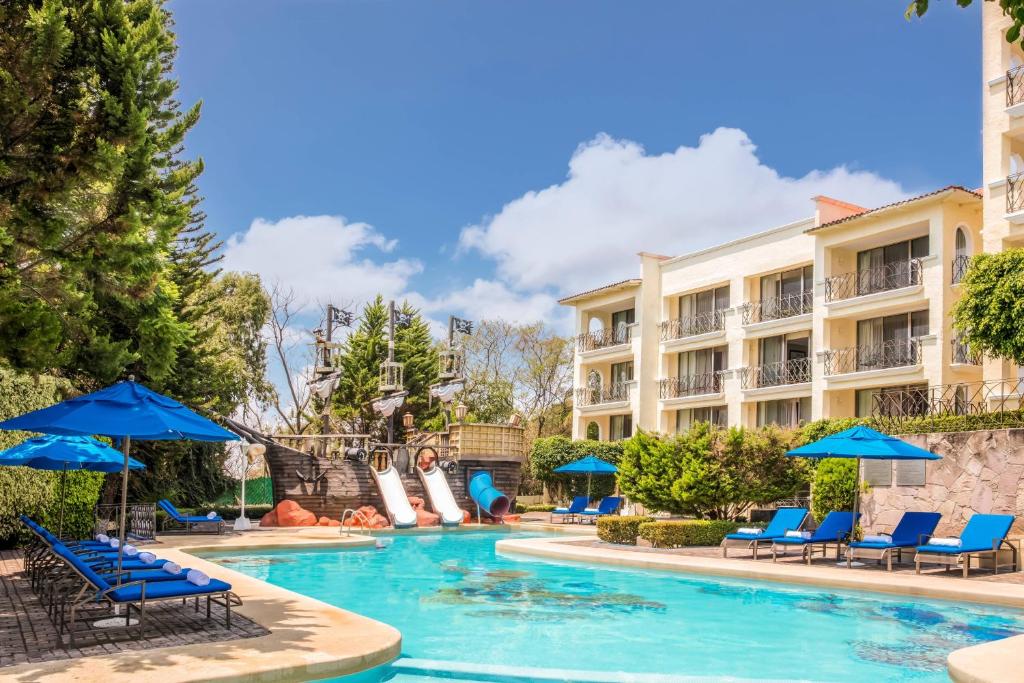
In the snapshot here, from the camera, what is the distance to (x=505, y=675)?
817 centimetres

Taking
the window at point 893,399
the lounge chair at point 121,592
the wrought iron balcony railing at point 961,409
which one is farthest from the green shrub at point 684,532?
the lounge chair at point 121,592

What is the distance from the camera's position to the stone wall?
664 inches

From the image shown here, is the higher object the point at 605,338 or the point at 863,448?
the point at 605,338

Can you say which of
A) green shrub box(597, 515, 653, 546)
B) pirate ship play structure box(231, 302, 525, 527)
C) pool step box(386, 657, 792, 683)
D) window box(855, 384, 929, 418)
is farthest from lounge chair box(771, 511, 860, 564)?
pirate ship play structure box(231, 302, 525, 527)

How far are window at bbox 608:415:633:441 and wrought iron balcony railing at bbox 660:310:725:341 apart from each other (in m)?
4.26

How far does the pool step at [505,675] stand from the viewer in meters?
8.07

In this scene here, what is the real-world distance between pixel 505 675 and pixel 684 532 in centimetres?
1175

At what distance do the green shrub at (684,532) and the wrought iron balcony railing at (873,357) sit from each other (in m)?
12.1

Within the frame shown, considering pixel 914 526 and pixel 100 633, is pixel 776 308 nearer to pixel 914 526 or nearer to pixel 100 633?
pixel 914 526

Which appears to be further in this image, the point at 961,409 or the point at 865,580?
the point at 961,409

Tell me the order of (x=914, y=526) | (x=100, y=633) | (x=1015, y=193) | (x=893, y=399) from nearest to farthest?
1. (x=100, y=633)
2. (x=914, y=526)
3. (x=1015, y=193)
4. (x=893, y=399)

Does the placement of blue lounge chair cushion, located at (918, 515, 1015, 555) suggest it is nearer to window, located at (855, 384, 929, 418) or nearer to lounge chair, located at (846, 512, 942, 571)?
lounge chair, located at (846, 512, 942, 571)

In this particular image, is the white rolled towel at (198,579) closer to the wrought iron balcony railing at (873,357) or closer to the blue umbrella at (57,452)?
the blue umbrella at (57,452)

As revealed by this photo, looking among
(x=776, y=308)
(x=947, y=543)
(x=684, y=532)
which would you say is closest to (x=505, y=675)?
(x=947, y=543)
